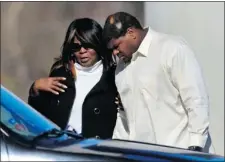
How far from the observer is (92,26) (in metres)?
6.48

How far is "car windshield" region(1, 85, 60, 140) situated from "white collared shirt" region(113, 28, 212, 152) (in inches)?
51.4

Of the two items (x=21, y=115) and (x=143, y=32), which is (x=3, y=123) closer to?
(x=21, y=115)

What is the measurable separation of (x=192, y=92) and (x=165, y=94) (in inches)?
8.1

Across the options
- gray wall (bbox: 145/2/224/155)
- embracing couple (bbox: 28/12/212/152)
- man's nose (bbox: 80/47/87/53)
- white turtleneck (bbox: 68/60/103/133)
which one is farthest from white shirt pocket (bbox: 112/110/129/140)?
gray wall (bbox: 145/2/224/155)

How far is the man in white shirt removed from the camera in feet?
19.4

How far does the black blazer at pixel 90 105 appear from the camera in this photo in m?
6.31

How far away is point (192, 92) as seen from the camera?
19.4 feet

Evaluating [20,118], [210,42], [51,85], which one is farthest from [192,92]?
[210,42]

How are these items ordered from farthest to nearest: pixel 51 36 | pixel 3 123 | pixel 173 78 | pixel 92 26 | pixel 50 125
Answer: pixel 51 36 < pixel 92 26 < pixel 173 78 < pixel 50 125 < pixel 3 123

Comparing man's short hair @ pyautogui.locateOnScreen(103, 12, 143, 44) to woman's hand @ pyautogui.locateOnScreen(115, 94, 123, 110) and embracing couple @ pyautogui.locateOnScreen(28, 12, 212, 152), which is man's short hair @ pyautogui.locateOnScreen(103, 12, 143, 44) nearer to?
embracing couple @ pyautogui.locateOnScreen(28, 12, 212, 152)

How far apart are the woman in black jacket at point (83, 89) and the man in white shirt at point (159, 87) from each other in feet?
0.64

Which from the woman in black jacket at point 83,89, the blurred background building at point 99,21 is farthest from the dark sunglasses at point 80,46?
the blurred background building at point 99,21

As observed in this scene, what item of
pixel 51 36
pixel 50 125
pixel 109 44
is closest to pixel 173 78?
pixel 109 44

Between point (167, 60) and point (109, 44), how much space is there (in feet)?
1.41
